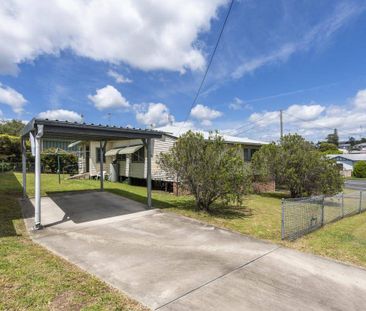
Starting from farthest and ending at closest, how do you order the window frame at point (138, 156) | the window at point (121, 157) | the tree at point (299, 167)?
1. the window at point (121, 157)
2. the window frame at point (138, 156)
3. the tree at point (299, 167)

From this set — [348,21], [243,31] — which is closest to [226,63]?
→ [243,31]

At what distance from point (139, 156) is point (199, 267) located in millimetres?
12220

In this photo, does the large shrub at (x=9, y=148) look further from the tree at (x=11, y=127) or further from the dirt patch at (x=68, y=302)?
the dirt patch at (x=68, y=302)

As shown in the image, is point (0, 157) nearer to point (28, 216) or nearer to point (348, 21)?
point (28, 216)

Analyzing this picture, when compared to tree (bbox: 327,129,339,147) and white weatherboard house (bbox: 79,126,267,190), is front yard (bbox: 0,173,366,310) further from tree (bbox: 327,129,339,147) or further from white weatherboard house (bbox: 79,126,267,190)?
tree (bbox: 327,129,339,147)

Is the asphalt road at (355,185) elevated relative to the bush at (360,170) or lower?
lower

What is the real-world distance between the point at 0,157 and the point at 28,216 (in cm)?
2372

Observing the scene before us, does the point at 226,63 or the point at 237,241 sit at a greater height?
the point at 226,63

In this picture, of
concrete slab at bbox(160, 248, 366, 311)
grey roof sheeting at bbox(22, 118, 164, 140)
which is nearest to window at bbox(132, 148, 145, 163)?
grey roof sheeting at bbox(22, 118, 164, 140)

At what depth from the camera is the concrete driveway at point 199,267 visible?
3.64 m

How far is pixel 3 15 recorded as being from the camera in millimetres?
8406

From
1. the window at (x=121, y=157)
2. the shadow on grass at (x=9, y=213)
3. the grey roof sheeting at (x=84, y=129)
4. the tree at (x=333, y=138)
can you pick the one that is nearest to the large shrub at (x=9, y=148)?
the window at (x=121, y=157)

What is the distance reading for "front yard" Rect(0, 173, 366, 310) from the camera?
3504 mm

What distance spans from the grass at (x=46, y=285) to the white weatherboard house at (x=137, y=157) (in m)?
7.86
